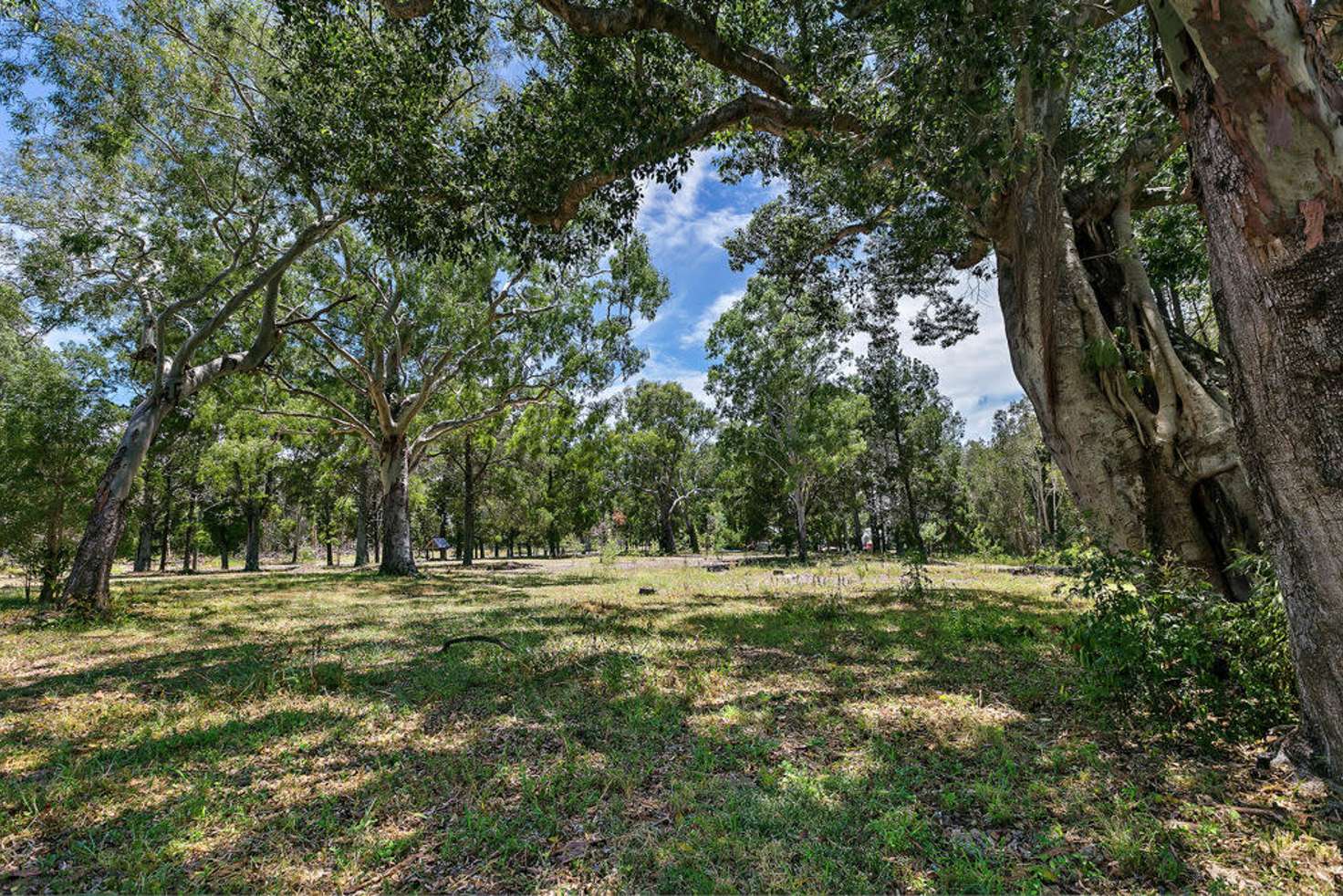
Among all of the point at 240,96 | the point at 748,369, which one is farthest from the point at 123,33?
the point at 748,369

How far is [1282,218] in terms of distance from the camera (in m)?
2.85

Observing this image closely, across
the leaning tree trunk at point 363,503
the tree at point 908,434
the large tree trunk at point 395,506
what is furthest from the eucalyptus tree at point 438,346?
the tree at point 908,434

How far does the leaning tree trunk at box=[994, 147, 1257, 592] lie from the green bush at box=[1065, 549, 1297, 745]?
35.7 inches

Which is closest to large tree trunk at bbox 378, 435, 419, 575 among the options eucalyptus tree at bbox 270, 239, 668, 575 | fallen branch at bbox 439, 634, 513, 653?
eucalyptus tree at bbox 270, 239, 668, 575

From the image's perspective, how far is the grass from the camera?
240cm

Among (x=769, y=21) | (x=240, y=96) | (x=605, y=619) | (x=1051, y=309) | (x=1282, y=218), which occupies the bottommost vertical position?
(x=605, y=619)

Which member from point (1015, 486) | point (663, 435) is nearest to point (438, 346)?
point (663, 435)

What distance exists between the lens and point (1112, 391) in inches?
230

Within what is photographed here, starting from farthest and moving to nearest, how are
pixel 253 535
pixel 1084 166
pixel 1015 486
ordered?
pixel 1015 486
pixel 253 535
pixel 1084 166

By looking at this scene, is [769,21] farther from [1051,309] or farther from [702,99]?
[1051,309]

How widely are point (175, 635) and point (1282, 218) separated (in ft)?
41.8

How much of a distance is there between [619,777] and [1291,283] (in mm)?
4632

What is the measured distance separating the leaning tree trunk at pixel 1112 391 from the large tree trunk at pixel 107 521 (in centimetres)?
1495

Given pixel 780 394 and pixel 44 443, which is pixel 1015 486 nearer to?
pixel 780 394
